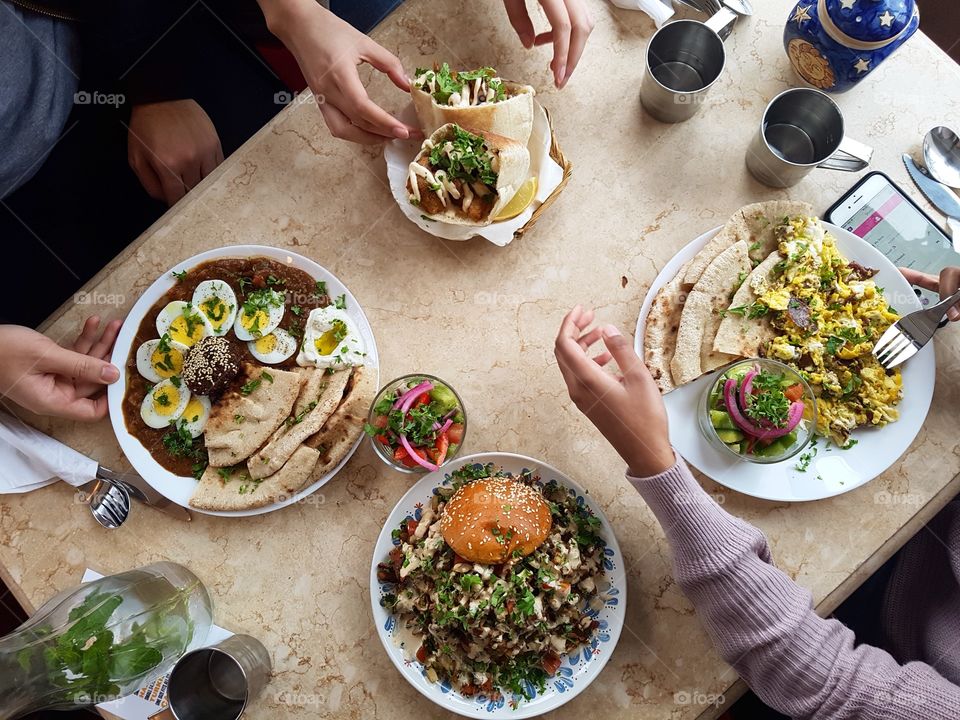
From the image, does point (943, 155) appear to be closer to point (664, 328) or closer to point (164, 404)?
point (664, 328)

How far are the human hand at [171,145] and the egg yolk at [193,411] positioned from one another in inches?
34.0

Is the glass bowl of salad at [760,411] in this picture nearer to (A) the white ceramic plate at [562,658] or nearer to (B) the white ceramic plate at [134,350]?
(A) the white ceramic plate at [562,658]

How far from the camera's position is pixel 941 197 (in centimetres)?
214

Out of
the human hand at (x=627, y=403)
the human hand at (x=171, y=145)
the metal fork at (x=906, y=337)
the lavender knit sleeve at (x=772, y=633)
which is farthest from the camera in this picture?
the human hand at (x=171, y=145)

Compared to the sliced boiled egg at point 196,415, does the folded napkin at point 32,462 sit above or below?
below

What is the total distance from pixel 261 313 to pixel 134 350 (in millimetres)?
428

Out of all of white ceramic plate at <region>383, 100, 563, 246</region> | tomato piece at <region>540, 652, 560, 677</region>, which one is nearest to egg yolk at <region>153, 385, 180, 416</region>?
white ceramic plate at <region>383, 100, 563, 246</region>

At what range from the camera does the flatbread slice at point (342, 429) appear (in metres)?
2.02

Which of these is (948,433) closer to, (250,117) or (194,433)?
(194,433)

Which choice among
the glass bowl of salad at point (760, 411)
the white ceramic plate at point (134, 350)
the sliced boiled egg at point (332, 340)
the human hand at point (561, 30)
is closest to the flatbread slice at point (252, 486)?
the white ceramic plate at point (134, 350)

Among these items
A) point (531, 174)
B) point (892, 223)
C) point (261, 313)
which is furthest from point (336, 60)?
point (892, 223)

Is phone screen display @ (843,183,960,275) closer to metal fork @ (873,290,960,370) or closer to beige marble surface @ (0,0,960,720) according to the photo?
beige marble surface @ (0,0,960,720)

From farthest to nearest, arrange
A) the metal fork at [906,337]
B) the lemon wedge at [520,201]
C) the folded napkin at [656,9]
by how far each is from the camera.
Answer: the folded napkin at [656,9] → the lemon wedge at [520,201] → the metal fork at [906,337]

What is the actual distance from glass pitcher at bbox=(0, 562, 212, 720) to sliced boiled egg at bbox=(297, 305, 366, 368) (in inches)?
30.8
